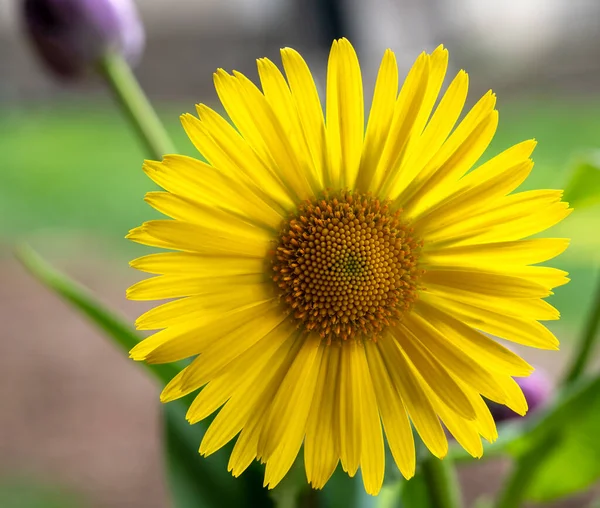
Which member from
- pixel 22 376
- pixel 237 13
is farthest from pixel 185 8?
pixel 22 376

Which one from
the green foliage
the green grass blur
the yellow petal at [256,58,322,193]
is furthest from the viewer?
the green grass blur

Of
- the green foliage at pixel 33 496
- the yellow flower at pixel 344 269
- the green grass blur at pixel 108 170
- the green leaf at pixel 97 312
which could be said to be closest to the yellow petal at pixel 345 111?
the yellow flower at pixel 344 269

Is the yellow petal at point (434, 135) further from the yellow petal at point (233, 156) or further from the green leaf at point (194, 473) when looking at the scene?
the green leaf at point (194, 473)

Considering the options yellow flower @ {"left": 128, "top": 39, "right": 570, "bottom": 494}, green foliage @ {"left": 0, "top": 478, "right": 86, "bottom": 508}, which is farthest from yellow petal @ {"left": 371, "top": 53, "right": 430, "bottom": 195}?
green foliage @ {"left": 0, "top": 478, "right": 86, "bottom": 508}

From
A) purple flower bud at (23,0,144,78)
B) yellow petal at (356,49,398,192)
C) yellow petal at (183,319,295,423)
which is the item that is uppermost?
purple flower bud at (23,0,144,78)

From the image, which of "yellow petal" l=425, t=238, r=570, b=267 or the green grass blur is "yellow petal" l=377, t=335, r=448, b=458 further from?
the green grass blur

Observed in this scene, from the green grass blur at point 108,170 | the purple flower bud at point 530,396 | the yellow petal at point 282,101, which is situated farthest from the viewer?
the green grass blur at point 108,170

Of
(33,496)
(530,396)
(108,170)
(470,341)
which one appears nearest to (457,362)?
(470,341)
